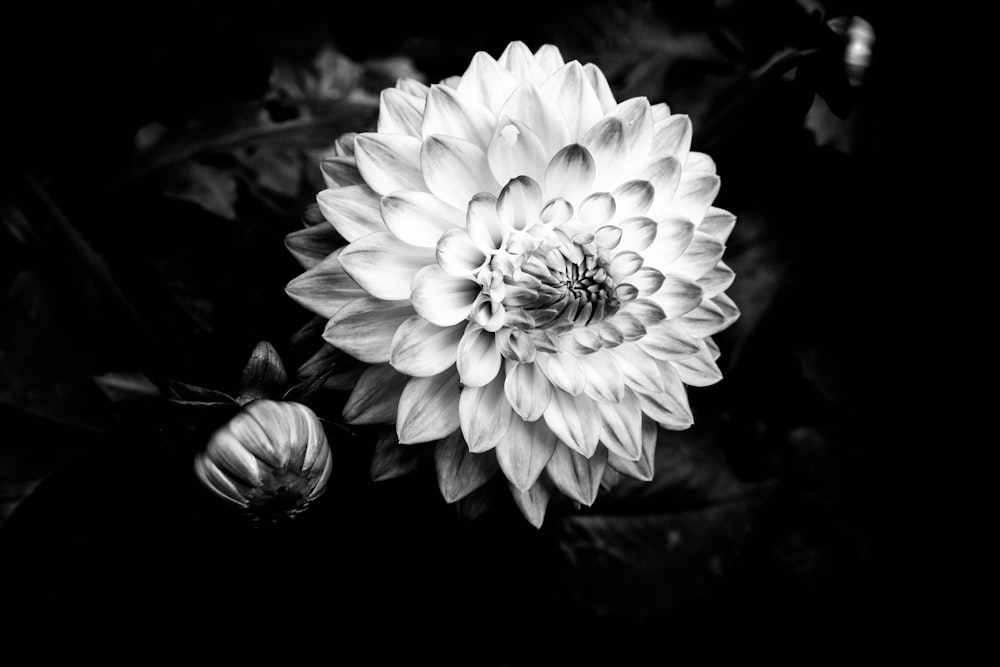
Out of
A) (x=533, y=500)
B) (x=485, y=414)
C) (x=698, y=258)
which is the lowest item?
(x=533, y=500)

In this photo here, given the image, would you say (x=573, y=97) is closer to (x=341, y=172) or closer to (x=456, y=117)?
(x=456, y=117)

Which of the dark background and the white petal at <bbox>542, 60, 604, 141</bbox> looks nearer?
the white petal at <bbox>542, 60, 604, 141</bbox>

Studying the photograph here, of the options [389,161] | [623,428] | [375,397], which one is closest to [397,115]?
[389,161]

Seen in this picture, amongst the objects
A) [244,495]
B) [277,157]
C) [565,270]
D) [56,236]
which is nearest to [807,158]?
[565,270]

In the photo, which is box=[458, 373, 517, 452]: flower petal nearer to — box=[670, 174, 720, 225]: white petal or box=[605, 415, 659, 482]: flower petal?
box=[605, 415, 659, 482]: flower petal

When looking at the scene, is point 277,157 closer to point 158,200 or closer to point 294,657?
point 158,200

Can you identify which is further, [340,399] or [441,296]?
[340,399]

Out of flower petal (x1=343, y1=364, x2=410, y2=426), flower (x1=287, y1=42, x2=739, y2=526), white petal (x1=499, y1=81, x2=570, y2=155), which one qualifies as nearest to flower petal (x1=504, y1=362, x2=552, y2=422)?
flower (x1=287, y1=42, x2=739, y2=526)
